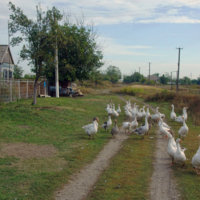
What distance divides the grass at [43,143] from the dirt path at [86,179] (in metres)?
0.21

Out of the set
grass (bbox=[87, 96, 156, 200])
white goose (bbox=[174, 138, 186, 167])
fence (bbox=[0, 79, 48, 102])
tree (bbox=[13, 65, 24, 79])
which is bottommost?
grass (bbox=[87, 96, 156, 200])

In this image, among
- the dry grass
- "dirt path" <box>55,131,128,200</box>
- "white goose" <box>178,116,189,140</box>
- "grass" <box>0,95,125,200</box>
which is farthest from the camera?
the dry grass

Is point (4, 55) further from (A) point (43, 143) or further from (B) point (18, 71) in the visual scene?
(A) point (43, 143)

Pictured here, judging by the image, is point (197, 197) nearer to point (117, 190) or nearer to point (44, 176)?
point (117, 190)

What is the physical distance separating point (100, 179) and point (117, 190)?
83cm

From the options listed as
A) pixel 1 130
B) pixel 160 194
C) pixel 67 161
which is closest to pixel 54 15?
pixel 1 130

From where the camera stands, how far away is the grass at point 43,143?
5965mm

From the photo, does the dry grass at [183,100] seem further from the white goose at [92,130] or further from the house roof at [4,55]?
the house roof at [4,55]

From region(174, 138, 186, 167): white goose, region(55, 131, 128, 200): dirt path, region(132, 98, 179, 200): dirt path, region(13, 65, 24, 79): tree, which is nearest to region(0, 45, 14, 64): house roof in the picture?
region(13, 65, 24, 79): tree

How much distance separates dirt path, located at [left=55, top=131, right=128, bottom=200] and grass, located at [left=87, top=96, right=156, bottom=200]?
0.18 m

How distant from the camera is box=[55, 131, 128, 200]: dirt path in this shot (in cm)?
563

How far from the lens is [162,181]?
21.3ft

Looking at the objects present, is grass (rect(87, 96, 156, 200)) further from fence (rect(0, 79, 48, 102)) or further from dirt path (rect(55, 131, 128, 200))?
fence (rect(0, 79, 48, 102))

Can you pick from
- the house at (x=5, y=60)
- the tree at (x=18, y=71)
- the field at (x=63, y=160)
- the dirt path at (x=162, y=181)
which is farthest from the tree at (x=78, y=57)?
the dirt path at (x=162, y=181)
